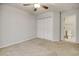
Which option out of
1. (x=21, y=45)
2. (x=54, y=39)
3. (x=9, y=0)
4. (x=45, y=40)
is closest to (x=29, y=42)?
(x=21, y=45)

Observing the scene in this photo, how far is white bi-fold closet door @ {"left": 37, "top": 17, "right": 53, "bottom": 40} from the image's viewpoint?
2.33 meters

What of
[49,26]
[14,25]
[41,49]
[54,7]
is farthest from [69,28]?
[14,25]

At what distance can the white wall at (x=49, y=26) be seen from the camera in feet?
7.51

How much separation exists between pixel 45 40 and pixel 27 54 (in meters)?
0.51

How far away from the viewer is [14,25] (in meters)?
2.25

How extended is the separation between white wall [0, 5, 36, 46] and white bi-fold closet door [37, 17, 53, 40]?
12cm

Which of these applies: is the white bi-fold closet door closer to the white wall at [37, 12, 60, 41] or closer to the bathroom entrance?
the white wall at [37, 12, 60, 41]

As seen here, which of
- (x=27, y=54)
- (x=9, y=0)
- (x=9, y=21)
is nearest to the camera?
(x=9, y=0)

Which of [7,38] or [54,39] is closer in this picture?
[7,38]

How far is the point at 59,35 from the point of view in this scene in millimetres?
2322

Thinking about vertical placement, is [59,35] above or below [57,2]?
below

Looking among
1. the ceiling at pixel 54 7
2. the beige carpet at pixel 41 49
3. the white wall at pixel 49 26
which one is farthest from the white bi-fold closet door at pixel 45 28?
the ceiling at pixel 54 7

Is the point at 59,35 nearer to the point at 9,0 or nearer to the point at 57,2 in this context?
the point at 57,2

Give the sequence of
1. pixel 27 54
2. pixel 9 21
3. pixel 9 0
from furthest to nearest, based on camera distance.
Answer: pixel 9 21, pixel 27 54, pixel 9 0
